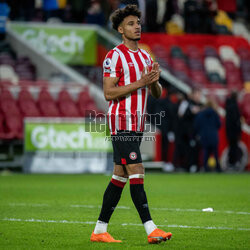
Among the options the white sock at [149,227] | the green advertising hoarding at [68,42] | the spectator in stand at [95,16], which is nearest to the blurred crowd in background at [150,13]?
the spectator in stand at [95,16]

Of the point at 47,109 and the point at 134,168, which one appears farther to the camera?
the point at 47,109

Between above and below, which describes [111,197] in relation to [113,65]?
below

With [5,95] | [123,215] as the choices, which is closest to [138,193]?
[123,215]

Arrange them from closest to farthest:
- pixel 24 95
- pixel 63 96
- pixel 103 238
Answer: pixel 103 238 < pixel 24 95 < pixel 63 96

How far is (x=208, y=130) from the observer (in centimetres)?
1858

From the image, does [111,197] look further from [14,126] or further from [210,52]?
[210,52]

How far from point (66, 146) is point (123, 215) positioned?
9.27 m

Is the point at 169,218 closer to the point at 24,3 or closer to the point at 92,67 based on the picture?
the point at 92,67

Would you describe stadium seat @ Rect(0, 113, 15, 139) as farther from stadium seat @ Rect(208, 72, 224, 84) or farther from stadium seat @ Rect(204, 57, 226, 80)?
stadium seat @ Rect(204, 57, 226, 80)

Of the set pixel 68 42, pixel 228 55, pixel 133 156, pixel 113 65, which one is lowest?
pixel 133 156

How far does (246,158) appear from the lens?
2006 centimetres

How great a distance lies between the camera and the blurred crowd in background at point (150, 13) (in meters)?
23.2

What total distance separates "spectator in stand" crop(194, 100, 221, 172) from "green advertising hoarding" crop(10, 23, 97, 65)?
521cm

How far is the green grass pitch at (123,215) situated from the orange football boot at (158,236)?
0.20 ft
